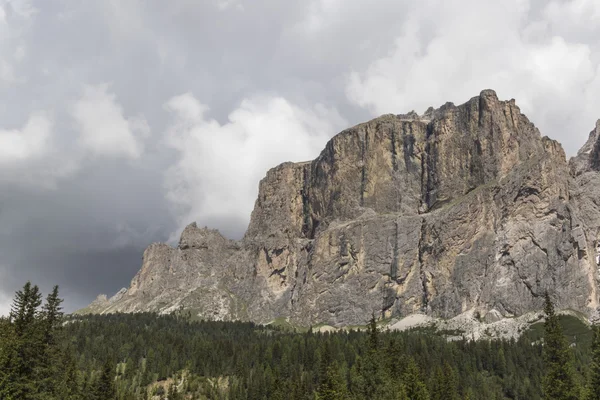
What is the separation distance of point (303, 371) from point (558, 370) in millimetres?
119620

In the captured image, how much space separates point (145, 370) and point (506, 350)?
428 feet

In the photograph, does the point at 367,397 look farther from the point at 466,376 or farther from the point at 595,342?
the point at 466,376

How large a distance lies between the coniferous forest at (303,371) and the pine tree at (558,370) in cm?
12

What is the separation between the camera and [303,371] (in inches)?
6973

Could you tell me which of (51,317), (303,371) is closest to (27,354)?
(51,317)

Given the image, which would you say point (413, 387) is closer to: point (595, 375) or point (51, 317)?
point (595, 375)

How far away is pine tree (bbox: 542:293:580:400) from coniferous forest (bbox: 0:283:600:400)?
0.40ft

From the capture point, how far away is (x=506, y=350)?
7854 inches

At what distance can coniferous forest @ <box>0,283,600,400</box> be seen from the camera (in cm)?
5522

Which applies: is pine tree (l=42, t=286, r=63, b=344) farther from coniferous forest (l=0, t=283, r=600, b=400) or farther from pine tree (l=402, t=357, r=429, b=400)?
pine tree (l=402, t=357, r=429, b=400)

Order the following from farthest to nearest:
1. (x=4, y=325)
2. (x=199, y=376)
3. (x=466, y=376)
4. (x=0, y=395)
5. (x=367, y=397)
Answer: (x=199, y=376), (x=466, y=376), (x=367, y=397), (x=4, y=325), (x=0, y=395)

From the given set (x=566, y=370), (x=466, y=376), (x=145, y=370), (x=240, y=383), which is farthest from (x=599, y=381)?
(x=145, y=370)

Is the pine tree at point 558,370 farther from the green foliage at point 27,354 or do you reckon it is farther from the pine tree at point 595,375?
the green foliage at point 27,354

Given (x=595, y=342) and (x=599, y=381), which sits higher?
(x=595, y=342)
